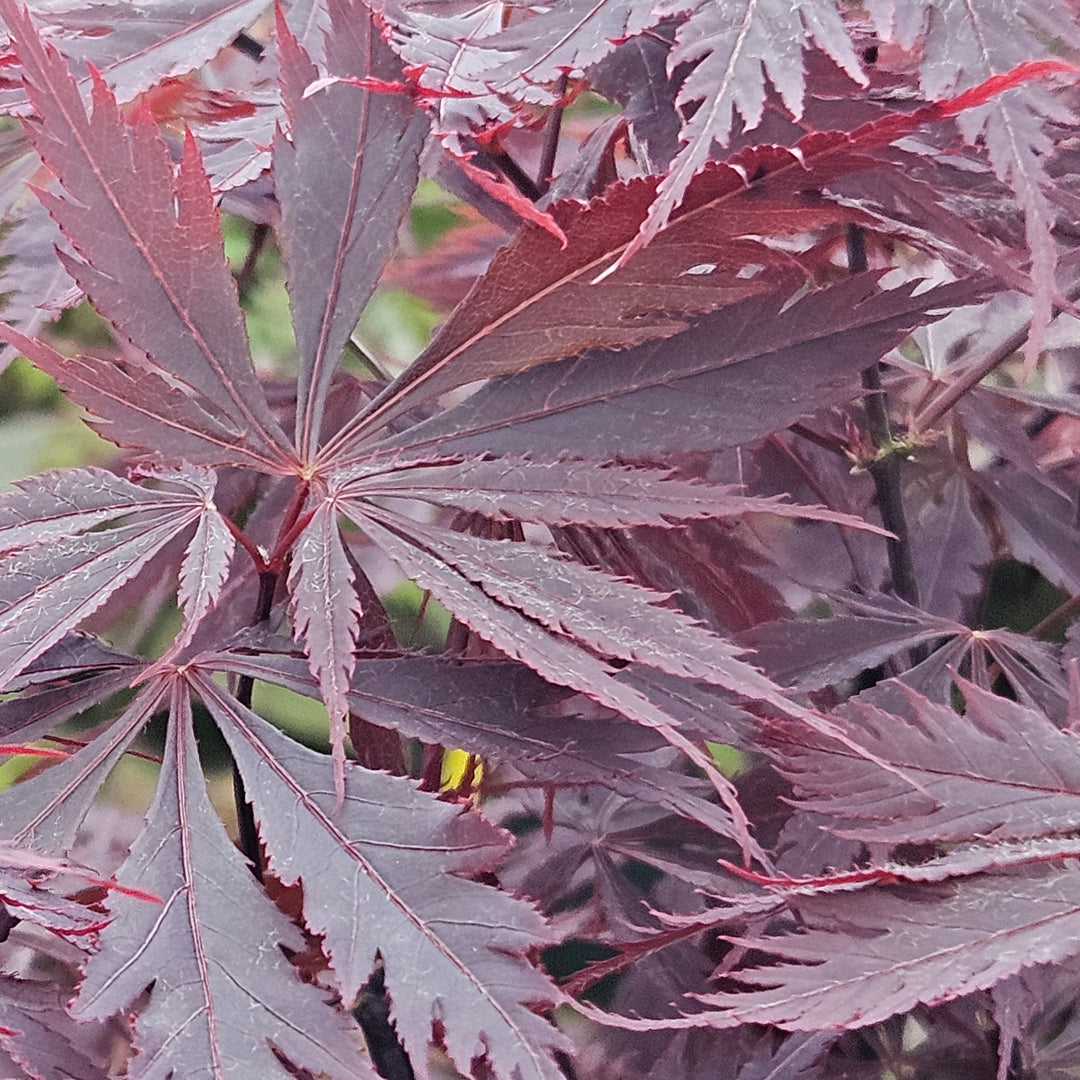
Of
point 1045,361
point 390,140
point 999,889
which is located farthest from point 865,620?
point 1045,361

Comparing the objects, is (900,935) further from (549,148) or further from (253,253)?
(253,253)

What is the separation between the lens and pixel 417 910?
0.29 metres

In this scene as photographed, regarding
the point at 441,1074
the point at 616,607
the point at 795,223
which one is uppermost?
the point at 795,223

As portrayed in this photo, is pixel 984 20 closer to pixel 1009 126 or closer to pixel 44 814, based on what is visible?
pixel 1009 126

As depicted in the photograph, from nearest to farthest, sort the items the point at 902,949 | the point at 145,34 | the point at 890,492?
the point at 902,949 < the point at 145,34 < the point at 890,492

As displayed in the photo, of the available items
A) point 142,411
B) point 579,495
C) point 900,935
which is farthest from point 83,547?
point 900,935

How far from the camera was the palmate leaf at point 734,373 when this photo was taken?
33 cm

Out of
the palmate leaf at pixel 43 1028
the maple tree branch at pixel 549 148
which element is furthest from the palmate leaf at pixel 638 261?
the palmate leaf at pixel 43 1028

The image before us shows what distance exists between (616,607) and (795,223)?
0.12 meters

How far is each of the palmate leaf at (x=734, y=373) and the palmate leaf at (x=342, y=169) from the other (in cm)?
7

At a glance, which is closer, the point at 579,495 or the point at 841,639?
the point at 579,495

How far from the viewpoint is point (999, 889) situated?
29cm

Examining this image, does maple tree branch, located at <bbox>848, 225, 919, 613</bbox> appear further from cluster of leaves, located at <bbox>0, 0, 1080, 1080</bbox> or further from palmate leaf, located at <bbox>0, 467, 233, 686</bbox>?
palmate leaf, located at <bbox>0, 467, 233, 686</bbox>

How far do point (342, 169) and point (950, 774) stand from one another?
0.87 feet
